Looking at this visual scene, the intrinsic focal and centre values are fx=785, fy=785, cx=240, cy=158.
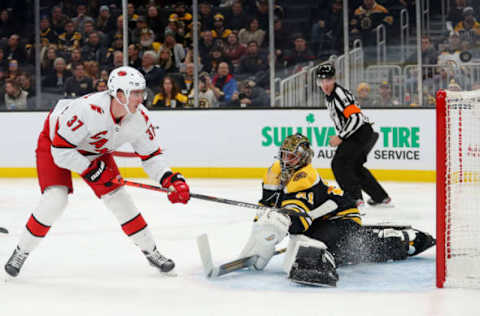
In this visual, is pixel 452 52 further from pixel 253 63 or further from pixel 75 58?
pixel 75 58

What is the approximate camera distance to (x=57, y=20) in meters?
9.64

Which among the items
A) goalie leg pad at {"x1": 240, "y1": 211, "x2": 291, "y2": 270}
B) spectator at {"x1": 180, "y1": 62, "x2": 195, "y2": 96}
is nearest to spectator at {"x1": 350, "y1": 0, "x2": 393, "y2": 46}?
spectator at {"x1": 180, "y1": 62, "x2": 195, "y2": 96}

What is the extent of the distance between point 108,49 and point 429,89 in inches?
151

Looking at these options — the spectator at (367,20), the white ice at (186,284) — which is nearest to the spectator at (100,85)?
the spectator at (367,20)

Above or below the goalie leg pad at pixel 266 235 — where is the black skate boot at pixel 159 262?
below

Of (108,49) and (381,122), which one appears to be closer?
(381,122)

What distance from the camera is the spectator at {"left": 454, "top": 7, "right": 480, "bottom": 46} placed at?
8.59 m

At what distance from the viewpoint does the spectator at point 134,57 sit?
30.5 ft

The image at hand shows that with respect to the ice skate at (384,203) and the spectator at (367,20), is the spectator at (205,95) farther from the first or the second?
the ice skate at (384,203)

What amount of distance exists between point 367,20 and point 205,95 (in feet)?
6.70

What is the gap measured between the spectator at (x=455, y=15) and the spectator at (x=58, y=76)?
4.47 meters

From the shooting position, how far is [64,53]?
9555mm

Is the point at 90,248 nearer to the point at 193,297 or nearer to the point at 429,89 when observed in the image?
the point at 193,297

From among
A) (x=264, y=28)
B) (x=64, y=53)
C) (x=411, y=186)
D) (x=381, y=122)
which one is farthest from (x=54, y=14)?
(x=411, y=186)
